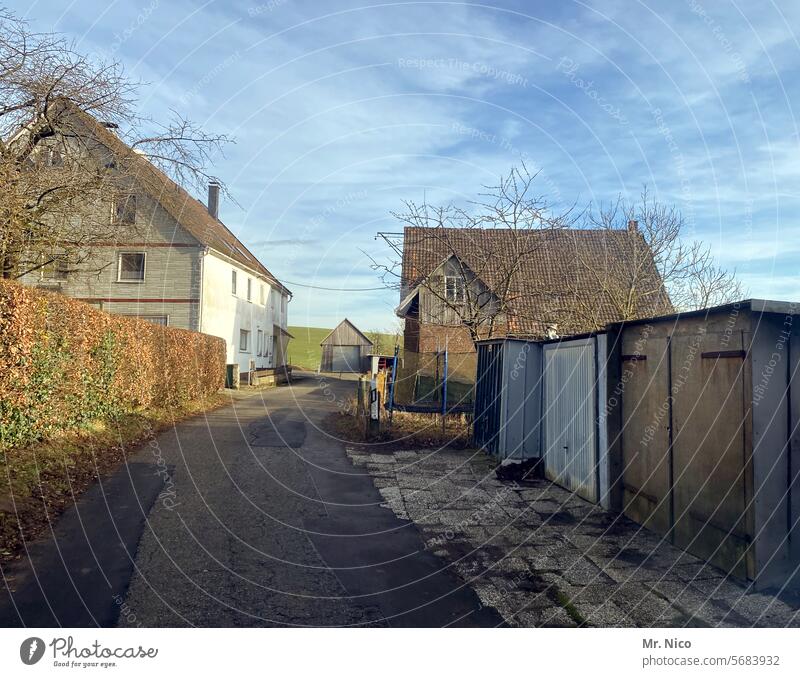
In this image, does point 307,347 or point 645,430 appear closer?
point 645,430

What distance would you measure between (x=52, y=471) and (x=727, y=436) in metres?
→ 8.10

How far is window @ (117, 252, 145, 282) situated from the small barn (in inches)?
1066

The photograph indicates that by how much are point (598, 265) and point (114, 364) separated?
1295 cm

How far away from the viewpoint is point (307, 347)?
6850cm

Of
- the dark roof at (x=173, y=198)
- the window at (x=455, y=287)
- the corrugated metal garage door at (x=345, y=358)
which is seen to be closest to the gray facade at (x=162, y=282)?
the dark roof at (x=173, y=198)

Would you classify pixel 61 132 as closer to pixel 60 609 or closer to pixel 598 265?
pixel 60 609

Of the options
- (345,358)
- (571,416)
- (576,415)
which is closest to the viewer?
(576,415)

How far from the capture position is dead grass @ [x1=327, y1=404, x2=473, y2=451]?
43.8 feet

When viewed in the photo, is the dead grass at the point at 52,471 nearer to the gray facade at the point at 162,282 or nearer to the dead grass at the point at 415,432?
the dead grass at the point at 415,432

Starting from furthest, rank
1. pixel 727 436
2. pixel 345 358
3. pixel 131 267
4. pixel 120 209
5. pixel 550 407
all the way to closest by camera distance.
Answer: pixel 345 358
pixel 131 267
pixel 120 209
pixel 550 407
pixel 727 436

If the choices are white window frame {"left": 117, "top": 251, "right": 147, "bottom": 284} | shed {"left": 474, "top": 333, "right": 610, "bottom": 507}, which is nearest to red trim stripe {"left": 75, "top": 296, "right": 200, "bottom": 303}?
white window frame {"left": 117, "top": 251, "right": 147, "bottom": 284}

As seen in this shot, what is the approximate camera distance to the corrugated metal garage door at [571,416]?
334 inches

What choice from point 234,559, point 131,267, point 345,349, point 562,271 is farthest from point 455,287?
point 345,349

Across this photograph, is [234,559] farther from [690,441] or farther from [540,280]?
[540,280]
